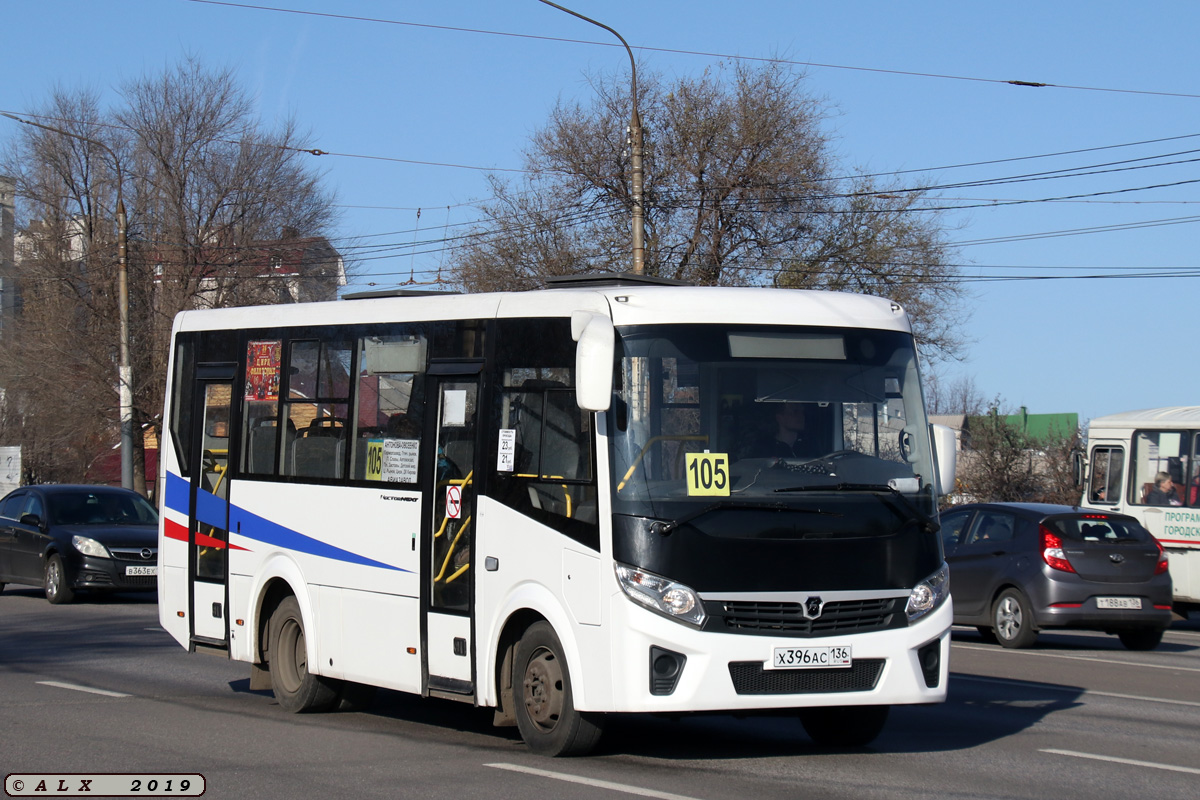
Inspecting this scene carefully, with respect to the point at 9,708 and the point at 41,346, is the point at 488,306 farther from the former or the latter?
the point at 41,346

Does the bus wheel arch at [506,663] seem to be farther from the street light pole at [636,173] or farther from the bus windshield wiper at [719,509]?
the street light pole at [636,173]

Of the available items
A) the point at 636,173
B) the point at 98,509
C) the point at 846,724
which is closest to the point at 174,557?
the point at 846,724

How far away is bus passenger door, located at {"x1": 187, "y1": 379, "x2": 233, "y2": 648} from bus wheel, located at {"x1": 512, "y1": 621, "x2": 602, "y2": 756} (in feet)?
11.9

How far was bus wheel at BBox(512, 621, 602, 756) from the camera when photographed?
312 inches

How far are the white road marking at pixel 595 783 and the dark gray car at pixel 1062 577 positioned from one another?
29.2 feet

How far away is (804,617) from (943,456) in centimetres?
151

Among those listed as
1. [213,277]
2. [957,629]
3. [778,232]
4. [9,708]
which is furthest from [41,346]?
[9,708]

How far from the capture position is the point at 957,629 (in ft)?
65.5

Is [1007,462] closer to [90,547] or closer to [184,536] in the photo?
[90,547]

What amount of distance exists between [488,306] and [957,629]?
1291 centimetres

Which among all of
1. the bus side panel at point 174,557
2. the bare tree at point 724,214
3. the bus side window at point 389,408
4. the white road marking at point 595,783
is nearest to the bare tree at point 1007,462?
the bare tree at point 724,214

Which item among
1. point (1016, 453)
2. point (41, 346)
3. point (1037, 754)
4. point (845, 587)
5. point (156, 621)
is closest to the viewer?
point (845, 587)

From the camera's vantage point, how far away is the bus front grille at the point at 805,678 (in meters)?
7.57

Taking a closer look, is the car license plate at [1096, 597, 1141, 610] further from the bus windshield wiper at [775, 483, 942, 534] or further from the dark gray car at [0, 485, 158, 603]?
the dark gray car at [0, 485, 158, 603]
